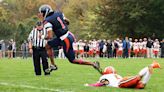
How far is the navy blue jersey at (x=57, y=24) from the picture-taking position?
13.4 meters

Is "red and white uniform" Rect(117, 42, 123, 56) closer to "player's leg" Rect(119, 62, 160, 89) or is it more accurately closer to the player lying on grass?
the player lying on grass

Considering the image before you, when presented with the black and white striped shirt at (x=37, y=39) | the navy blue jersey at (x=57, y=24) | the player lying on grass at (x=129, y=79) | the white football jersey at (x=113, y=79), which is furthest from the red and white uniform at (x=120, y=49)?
the white football jersey at (x=113, y=79)

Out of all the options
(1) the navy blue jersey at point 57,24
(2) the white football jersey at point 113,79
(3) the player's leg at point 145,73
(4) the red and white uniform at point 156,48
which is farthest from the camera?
(4) the red and white uniform at point 156,48

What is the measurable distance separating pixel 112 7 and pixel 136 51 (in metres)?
16.9

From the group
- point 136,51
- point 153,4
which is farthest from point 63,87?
point 153,4

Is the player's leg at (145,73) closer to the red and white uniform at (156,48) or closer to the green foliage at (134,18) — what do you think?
the red and white uniform at (156,48)

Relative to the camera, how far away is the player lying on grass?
11.0m

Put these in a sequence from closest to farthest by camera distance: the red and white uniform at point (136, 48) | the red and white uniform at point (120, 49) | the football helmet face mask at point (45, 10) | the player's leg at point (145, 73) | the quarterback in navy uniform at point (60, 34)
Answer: the player's leg at point (145, 73), the quarterback in navy uniform at point (60, 34), the football helmet face mask at point (45, 10), the red and white uniform at point (120, 49), the red and white uniform at point (136, 48)

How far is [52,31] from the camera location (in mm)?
13766

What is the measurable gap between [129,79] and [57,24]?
314 cm

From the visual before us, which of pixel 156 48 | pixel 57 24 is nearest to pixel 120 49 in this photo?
pixel 156 48

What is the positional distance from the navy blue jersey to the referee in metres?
2.09

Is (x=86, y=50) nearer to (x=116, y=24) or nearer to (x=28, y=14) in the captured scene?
(x=116, y=24)

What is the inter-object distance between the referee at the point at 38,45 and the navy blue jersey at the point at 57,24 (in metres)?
2.09
